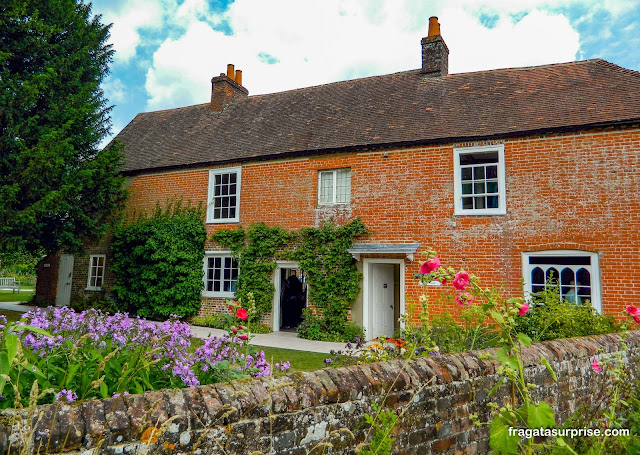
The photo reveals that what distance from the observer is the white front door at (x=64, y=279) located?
58.0 feet

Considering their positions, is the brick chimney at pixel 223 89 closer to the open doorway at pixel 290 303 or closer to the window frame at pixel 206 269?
the window frame at pixel 206 269

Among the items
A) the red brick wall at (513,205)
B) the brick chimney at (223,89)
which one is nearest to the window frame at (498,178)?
the red brick wall at (513,205)

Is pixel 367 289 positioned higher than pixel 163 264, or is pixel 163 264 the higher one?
pixel 163 264

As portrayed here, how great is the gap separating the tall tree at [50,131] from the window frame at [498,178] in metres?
12.2

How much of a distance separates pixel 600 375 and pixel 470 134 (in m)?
8.20

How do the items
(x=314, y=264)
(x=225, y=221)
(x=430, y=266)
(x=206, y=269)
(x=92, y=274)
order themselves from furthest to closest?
(x=92, y=274) < (x=206, y=269) < (x=225, y=221) < (x=314, y=264) < (x=430, y=266)

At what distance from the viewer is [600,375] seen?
4.75 m

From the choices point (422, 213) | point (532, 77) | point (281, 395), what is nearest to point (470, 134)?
point (422, 213)

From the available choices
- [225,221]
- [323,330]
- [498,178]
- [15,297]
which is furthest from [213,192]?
[15,297]

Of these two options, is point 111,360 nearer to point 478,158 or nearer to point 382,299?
point 382,299

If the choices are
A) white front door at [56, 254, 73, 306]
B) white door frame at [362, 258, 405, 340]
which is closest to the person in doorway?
white door frame at [362, 258, 405, 340]

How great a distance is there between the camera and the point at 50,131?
1273cm

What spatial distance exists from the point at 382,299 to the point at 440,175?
4252mm

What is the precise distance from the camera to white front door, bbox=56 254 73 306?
1767 cm
